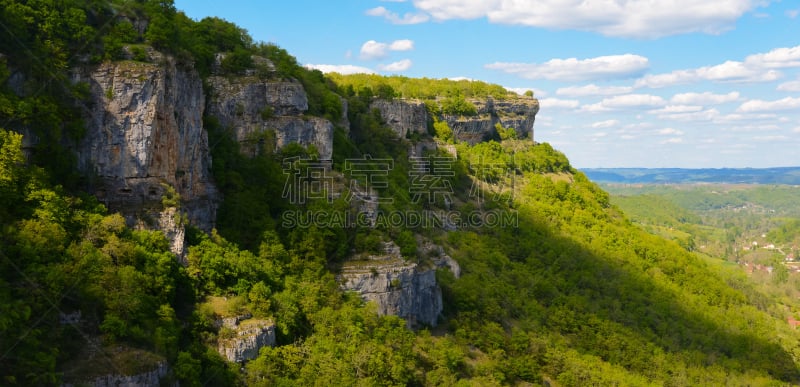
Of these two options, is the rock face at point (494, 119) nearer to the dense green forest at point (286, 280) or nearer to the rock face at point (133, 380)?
the dense green forest at point (286, 280)

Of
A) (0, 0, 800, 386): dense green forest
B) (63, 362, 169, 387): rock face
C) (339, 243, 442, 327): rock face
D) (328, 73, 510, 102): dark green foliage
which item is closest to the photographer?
(63, 362, 169, 387): rock face

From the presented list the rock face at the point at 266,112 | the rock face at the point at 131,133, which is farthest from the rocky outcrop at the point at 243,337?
the rock face at the point at 266,112

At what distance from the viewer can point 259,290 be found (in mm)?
34094

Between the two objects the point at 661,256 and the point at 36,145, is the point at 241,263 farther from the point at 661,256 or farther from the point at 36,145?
the point at 661,256

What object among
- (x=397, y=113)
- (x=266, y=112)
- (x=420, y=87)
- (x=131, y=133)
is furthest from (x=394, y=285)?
(x=420, y=87)

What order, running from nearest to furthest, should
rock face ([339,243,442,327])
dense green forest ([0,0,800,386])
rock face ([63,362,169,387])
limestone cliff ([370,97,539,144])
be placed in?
rock face ([63,362,169,387])
dense green forest ([0,0,800,386])
rock face ([339,243,442,327])
limestone cliff ([370,97,539,144])

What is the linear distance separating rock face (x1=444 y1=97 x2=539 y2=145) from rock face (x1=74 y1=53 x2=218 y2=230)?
57.4 meters

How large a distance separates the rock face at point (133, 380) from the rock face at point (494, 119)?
66.3m

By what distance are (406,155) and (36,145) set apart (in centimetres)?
4558

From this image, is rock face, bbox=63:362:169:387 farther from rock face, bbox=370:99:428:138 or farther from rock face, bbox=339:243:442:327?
rock face, bbox=370:99:428:138

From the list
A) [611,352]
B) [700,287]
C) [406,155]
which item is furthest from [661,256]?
[406,155]

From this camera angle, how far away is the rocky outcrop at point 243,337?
30.6 m

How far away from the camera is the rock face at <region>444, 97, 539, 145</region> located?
293 ft

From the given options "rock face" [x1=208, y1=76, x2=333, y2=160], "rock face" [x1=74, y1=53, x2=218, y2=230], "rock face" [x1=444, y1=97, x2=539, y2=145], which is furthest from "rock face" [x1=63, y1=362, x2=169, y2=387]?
"rock face" [x1=444, y1=97, x2=539, y2=145]
